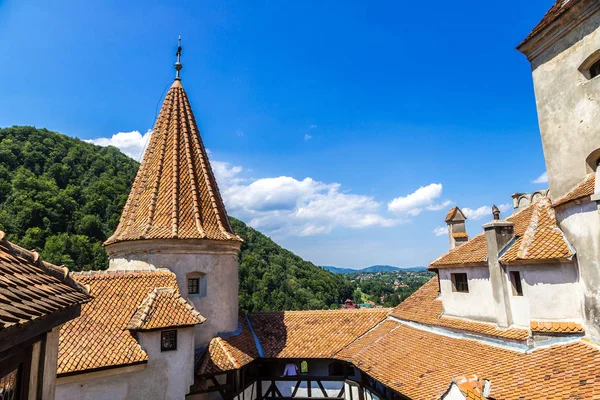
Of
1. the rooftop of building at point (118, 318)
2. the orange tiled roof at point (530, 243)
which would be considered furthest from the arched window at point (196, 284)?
the orange tiled roof at point (530, 243)

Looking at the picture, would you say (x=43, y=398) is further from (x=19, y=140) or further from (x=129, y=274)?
(x=19, y=140)

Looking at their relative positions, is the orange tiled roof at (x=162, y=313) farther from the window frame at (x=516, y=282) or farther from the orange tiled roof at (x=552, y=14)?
the orange tiled roof at (x=552, y=14)

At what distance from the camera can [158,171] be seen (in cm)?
1524

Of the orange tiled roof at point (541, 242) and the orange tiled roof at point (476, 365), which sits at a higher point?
the orange tiled roof at point (541, 242)

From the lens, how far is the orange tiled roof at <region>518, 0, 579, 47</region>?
9386 millimetres

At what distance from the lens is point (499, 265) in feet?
36.2

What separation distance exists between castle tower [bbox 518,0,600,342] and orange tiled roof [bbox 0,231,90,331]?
9889mm

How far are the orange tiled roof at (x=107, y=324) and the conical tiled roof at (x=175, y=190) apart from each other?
1.60 metres

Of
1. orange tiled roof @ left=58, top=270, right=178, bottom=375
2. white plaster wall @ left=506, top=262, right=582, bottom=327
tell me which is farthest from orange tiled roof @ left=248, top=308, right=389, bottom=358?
white plaster wall @ left=506, top=262, right=582, bottom=327

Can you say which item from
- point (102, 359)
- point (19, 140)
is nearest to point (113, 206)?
point (19, 140)

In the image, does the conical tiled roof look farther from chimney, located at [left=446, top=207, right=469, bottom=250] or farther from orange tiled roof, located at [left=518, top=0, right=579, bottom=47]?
orange tiled roof, located at [left=518, top=0, right=579, bottom=47]

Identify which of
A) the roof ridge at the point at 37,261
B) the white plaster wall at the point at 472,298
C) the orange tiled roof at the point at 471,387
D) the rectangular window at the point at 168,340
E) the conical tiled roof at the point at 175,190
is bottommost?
the orange tiled roof at the point at 471,387

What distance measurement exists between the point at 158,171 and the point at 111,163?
6244 cm

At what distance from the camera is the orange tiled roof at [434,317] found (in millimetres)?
10359
